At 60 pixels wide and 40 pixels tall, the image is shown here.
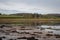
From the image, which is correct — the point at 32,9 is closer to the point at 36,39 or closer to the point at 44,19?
the point at 44,19

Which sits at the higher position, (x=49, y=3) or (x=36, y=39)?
(x=49, y=3)

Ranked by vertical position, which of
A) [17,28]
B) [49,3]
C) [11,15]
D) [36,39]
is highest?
[49,3]

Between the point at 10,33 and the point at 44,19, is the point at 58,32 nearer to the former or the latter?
the point at 44,19

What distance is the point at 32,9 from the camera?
260 centimetres

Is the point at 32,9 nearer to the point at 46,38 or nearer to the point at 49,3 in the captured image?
the point at 49,3

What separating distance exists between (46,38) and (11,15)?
2.50 ft

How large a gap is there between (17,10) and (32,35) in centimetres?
53

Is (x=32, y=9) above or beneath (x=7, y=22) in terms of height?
above

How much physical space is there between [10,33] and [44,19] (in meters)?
0.68

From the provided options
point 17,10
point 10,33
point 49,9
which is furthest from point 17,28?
point 49,9

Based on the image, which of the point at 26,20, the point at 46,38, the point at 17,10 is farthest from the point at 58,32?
the point at 17,10

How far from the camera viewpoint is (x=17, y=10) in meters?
2.56

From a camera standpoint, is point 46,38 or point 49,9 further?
point 49,9

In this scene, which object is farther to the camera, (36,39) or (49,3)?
(49,3)
